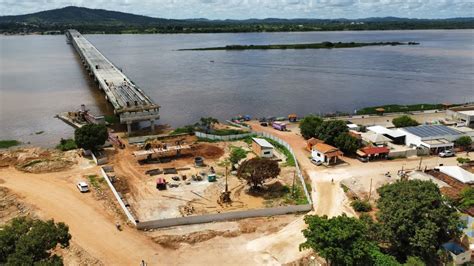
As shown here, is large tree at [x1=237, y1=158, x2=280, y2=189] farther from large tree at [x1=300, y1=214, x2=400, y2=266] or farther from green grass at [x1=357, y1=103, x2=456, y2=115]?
green grass at [x1=357, y1=103, x2=456, y2=115]

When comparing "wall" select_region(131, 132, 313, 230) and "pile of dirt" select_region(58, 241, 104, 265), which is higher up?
"wall" select_region(131, 132, 313, 230)

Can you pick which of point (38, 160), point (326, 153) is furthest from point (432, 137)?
point (38, 160)

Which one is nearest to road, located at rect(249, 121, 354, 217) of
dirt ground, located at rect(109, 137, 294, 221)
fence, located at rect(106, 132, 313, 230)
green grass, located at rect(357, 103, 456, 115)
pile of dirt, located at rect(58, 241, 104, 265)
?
fence, located at rect(106, 132, 313, 230)

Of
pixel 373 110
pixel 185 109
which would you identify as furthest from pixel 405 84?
pixel 185 109

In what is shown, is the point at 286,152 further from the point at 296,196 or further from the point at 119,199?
the point at 119,199

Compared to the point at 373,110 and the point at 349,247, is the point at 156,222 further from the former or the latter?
the point at 373,110

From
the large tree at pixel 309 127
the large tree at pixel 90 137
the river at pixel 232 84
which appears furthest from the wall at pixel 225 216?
the river at pixel 232 84

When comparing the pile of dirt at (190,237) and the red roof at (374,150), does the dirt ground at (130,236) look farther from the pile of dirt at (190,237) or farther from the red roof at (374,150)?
the red roof at (374,150)
